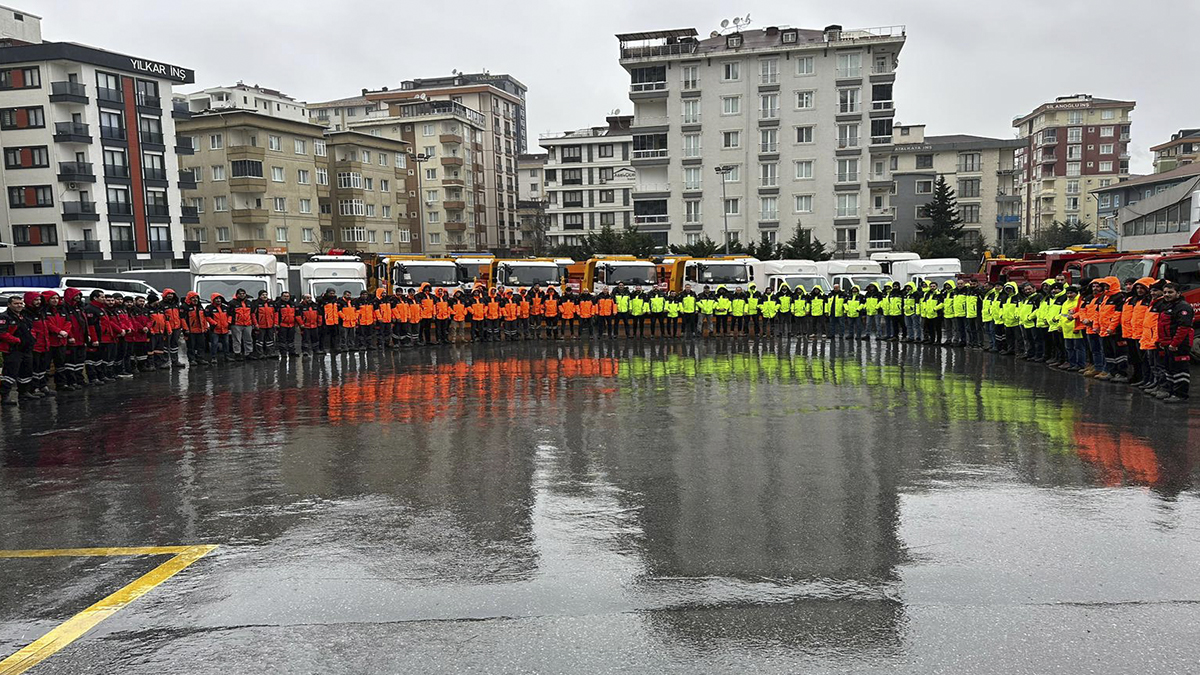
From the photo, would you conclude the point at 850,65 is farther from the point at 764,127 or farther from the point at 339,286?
the point at 339,286

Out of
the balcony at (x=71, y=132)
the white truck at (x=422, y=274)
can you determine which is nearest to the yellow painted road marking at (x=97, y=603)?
Answer: the white truck at (x=422, y=274)

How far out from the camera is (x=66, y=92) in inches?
2066

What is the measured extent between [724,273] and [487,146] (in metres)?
67.6

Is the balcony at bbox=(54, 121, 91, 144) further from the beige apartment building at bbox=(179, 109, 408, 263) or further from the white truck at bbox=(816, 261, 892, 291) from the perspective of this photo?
the white truck at bbox=(816, 261, 892, 291)

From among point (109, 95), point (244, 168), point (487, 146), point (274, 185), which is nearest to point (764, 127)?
point (274, 185)

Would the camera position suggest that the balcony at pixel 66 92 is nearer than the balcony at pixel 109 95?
Yes

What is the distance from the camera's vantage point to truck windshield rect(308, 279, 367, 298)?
88.8 feet

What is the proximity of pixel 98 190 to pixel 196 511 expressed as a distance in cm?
5615

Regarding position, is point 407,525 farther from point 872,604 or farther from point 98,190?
point 98,190

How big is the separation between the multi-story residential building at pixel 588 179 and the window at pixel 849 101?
2903 centimetres

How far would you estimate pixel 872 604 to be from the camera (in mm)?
5383

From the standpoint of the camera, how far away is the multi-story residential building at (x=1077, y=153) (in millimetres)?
109062

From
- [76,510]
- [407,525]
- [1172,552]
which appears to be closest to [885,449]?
[1172,552]

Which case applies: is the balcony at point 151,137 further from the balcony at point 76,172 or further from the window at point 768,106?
the window at point 768,106
